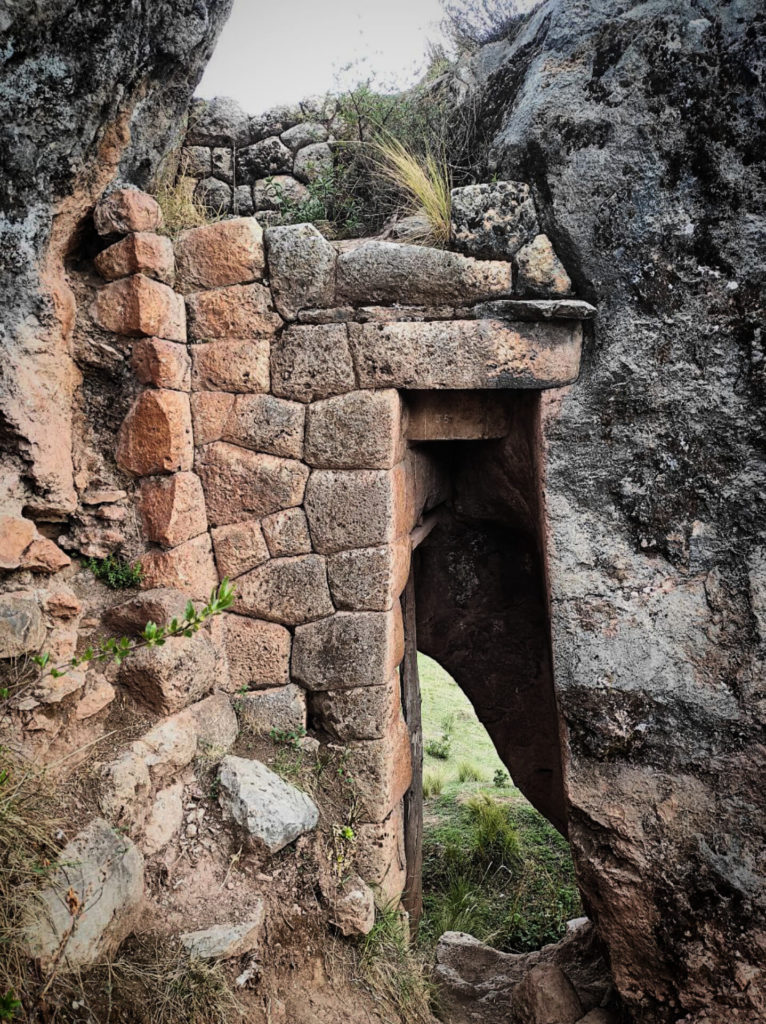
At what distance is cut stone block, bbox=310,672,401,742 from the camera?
9.95 ft

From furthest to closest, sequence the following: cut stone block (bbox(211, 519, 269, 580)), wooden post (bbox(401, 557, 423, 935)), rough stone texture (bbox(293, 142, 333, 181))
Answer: wooden post (bbox(401, 557, 423, 935)) → rough stone texture (bbox(293, 142, 333, 181)) → cut stone block (bbox(211, 519, 269, 580))

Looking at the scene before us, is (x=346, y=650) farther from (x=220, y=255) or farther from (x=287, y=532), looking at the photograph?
(x=220, y=255)

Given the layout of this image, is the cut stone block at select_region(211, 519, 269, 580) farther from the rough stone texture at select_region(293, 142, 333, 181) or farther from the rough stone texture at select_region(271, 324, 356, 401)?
the rough stone texture at select_region(293, 142, 333, 181)

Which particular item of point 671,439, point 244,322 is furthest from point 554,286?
point 244,322

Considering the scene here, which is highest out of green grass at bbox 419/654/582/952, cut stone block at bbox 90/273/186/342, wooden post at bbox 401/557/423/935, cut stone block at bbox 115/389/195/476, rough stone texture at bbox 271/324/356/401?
cut stone block at bbox 90/273/186/342

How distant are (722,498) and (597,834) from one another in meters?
1.39

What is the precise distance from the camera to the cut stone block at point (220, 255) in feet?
9.85

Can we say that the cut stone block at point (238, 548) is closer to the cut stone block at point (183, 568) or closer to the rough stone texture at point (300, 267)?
the cut stone block at point (183, 568)

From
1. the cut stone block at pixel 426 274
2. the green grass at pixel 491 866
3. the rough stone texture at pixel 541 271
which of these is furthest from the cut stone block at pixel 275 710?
the green grass at pixel 491 866

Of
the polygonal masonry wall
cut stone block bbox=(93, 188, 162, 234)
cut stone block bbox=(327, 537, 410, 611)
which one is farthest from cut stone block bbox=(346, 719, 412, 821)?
cut stone block bbox=(93, 188, 162, 234)

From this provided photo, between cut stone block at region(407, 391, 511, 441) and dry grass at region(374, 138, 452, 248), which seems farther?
cut stone block at region(407, 391, 511, 441)

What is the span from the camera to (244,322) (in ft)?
9.93

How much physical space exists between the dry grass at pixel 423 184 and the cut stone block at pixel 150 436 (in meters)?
1.26

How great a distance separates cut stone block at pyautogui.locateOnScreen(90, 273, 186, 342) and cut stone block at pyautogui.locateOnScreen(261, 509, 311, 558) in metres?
0.88
